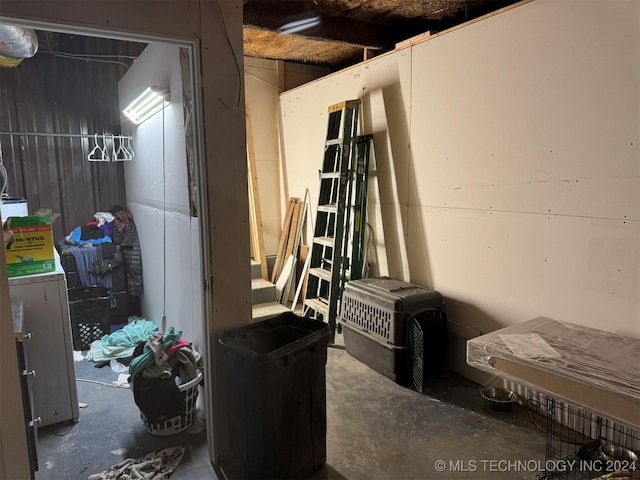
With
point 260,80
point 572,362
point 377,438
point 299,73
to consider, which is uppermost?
point 299,73

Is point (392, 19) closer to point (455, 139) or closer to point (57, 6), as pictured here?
point (455, 139)

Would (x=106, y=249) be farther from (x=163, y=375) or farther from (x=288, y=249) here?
(x=163, y=375)

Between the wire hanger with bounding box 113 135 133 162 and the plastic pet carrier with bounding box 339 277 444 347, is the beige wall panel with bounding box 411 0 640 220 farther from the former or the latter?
→ the wire hanger with bounding box 113 135 133 162

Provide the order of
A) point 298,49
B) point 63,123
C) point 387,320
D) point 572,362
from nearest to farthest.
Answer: point 572,362
point 387,320
point 63,123
point 298,49

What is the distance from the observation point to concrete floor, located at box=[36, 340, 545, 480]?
81.2 inches

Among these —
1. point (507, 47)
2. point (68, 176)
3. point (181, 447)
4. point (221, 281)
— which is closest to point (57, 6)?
point (221, 281)

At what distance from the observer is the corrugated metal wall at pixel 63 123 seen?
3.91 meters

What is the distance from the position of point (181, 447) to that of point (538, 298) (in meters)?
2.13

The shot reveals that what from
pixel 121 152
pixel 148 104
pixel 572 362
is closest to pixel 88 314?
pixel 121 152

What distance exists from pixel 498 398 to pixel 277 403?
4.95 feet

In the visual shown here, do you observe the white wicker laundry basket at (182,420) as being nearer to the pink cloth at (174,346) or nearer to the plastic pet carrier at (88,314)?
the pink cloth at (174,346)

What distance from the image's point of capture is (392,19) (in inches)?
135

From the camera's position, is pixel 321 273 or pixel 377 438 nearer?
pixel 377 438

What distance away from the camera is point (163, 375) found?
7.59 feet
